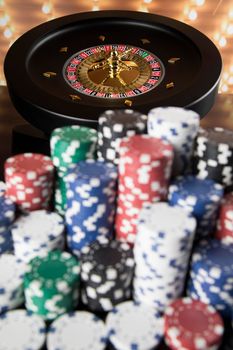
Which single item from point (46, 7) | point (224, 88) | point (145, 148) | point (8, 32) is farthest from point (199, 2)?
point (145, 148)

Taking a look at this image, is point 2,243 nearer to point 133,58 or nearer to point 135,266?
point 135,266

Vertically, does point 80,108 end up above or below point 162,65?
below

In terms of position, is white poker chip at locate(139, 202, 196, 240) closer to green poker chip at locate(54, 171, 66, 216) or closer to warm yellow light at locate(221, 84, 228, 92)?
green poker chip at locate(54, 171, 66, 216)

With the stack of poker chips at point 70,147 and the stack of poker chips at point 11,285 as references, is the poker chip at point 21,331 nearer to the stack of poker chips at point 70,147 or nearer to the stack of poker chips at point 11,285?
the stack of poker chips at point 11,285

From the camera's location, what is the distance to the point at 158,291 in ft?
5.78

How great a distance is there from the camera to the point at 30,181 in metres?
1.88

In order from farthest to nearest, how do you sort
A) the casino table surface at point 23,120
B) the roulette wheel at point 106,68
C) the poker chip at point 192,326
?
the casino table surface at point 23,120, the roulette wheel at point 106,68, the poker chip at point 192,326

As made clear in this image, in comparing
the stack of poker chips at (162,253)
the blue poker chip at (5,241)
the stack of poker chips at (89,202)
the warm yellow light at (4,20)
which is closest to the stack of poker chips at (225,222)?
the stack of poker chips at (162,253)

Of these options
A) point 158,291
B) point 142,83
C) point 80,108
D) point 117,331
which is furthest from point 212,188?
point 142,83

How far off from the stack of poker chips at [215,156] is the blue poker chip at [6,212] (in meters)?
0.62

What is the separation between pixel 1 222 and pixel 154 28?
1.65 metres

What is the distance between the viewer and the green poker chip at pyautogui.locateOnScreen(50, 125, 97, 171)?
1916 mm

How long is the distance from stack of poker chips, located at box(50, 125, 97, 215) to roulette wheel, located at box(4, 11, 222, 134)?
356 millimetres

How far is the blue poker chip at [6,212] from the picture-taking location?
1865 mm
